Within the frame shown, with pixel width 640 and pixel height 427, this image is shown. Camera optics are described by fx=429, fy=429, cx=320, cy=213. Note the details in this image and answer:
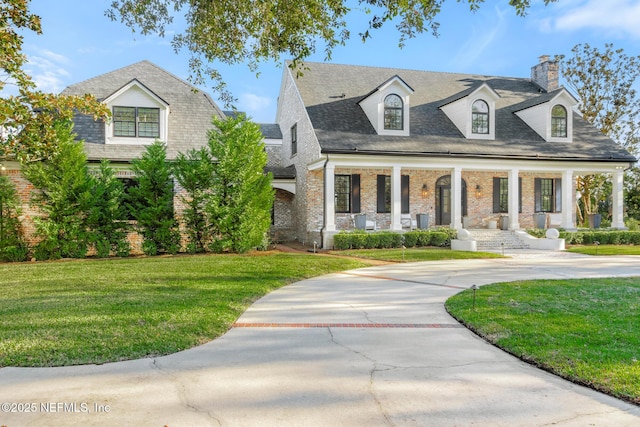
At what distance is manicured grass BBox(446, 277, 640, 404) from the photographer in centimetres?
398

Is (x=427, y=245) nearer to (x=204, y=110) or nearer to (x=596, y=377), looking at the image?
(x=204, y=110)

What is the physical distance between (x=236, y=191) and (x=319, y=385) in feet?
37.6

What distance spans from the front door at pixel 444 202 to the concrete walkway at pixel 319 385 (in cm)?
1510

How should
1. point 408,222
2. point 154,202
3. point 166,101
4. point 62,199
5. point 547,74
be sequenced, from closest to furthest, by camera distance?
point 62,199, point 154,202, point 166,101, point 408,222, point 547,74

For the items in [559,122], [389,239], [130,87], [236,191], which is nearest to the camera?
[236,191]

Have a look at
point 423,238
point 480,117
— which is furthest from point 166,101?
point 480,117

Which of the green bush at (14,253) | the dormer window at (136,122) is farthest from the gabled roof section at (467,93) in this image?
the green bush at (14,253)

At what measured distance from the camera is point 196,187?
1466 centimetres

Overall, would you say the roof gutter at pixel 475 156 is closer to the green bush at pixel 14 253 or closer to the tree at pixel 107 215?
the tree at pixel 107 215

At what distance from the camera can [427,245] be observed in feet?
57.2

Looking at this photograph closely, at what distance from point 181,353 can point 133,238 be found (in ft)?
40.0

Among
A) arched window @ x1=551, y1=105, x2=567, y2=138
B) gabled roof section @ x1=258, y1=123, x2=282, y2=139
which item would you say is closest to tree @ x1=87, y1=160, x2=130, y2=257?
gabled roof section @ x1=258, y1=123, x2=282, y2=139

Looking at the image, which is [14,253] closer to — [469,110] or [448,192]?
[448,192]

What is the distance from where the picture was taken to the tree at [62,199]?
13.1 m
